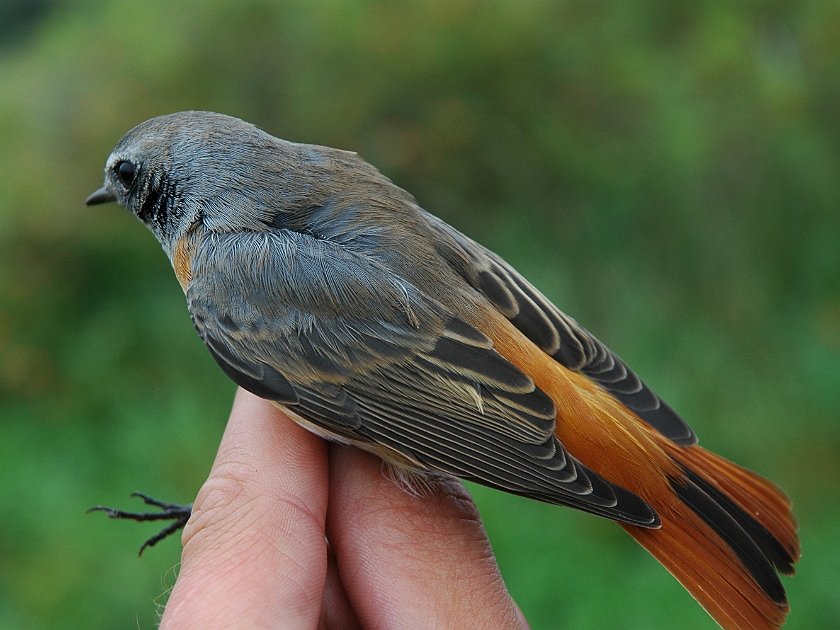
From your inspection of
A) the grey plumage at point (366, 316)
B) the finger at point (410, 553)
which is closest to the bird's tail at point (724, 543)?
the grey plumage at point (366, 316)

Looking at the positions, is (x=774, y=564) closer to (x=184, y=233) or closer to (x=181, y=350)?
(x=184, y=233)

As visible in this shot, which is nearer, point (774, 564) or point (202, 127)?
point (774, 564)

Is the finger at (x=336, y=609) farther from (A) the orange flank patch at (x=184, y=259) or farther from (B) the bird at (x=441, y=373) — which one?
(A) the orange flank patch at (x=184, y=259)

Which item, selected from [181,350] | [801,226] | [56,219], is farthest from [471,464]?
[56,219]

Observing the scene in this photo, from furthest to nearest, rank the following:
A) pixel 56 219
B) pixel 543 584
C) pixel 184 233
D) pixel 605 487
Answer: pixel 56 219 → pixel 543 584 → pixel 184 233 → pixel 605 487

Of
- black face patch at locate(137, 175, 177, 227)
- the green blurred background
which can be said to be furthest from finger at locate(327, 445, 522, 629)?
the green blurred background

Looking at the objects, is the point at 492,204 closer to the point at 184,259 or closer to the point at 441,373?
the point at 184,259
